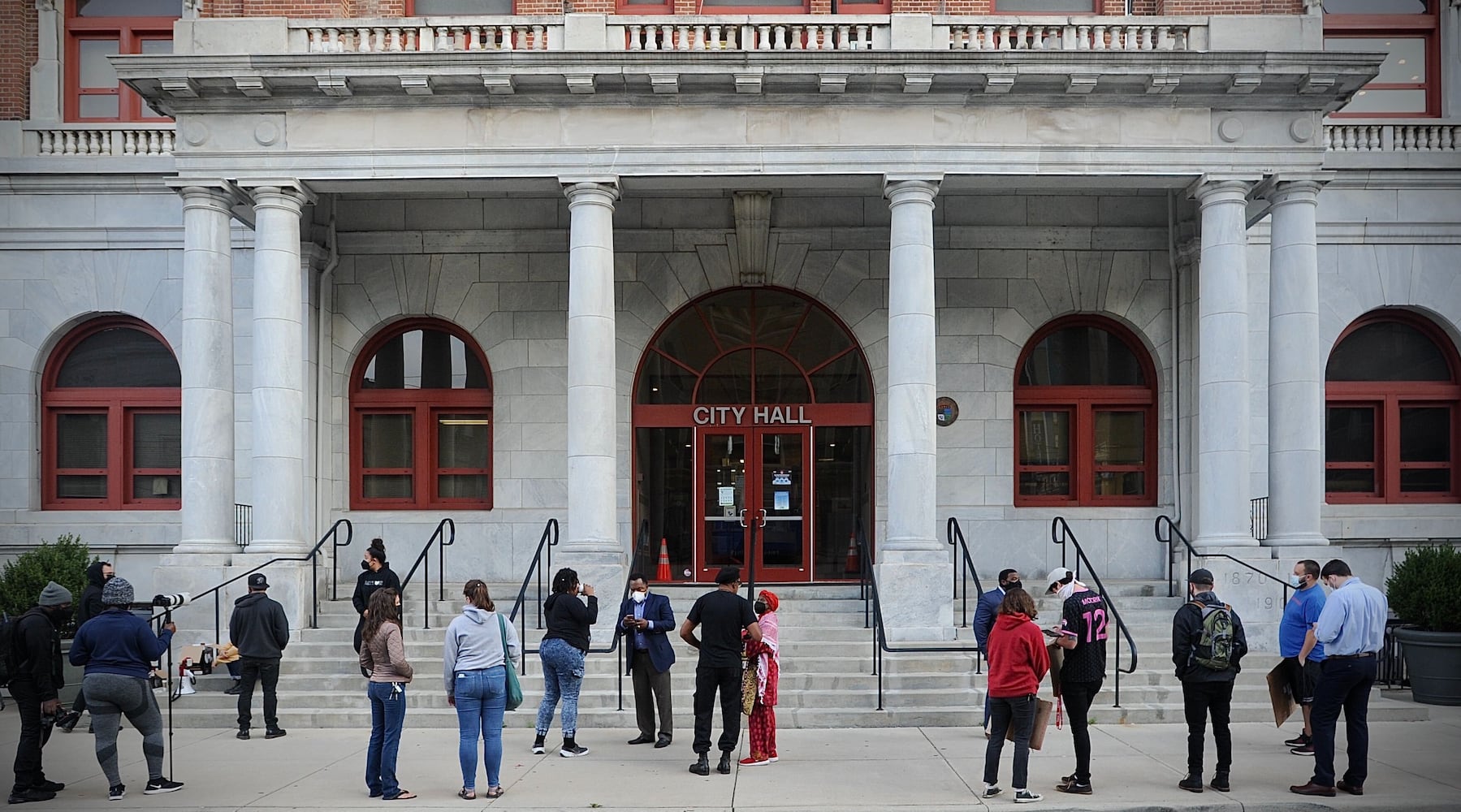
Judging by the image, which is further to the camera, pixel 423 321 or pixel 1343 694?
pixel 423 321

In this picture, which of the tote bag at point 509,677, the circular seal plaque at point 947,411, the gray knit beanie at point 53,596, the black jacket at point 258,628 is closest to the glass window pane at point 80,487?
the black jacket at point 258,628

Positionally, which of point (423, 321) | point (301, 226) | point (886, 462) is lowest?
point (886, 462)

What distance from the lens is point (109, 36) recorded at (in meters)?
20.8

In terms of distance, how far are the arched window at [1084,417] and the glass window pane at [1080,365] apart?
1cm

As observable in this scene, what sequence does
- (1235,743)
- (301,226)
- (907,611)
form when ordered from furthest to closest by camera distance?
(301,226)
(907,611)
(1235,743)

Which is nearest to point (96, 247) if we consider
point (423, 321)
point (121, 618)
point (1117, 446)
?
point (423, 321)

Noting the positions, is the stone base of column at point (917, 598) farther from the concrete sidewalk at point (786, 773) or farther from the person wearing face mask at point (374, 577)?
the person wearing face mask at point (374, 577)

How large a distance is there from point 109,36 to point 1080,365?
1625 cm

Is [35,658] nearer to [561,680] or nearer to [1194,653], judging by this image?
[561,680]

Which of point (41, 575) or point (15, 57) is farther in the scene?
point (15, 57)

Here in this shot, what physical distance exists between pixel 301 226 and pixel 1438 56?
58.0 feet

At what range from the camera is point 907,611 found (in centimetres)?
1620

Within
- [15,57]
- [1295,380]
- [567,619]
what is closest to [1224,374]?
[1295,380]

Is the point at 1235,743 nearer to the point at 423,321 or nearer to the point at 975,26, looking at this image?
the point at 975,26
